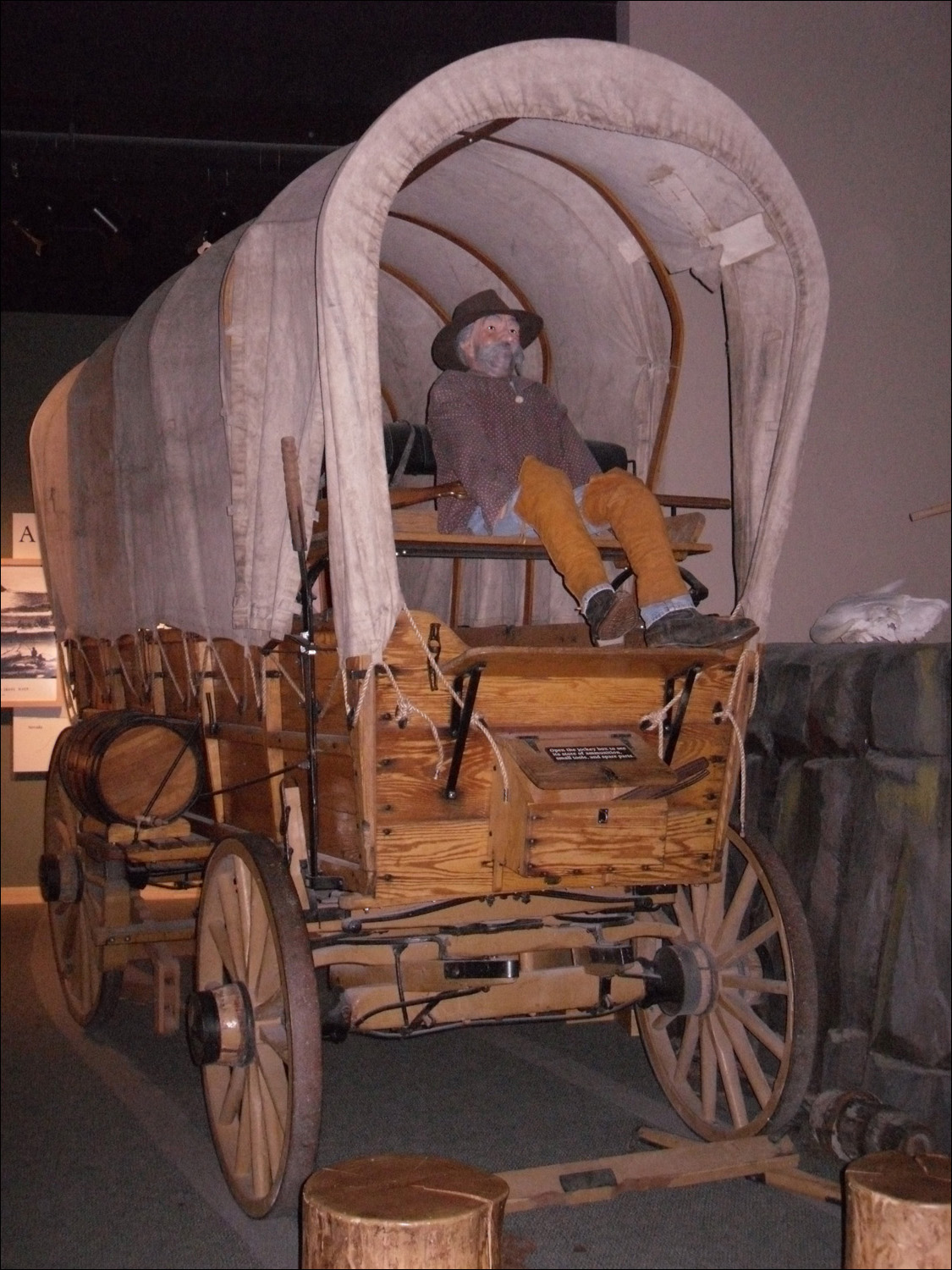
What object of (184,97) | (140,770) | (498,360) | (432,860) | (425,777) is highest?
(184,97)

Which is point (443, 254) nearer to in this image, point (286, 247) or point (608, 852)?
point (286, 247)

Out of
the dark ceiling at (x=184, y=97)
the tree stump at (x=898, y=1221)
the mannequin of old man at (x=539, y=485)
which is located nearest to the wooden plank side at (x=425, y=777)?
the mannequin of old man at (x=539, y=485)

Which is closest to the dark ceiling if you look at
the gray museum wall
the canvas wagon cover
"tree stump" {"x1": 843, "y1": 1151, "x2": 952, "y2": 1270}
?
the gray museum wall

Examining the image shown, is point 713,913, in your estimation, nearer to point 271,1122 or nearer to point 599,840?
point 599,840

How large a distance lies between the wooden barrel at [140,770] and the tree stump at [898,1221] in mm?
2678

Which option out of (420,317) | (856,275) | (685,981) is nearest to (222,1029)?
(685,981)

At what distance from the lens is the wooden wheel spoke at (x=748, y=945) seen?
3371mm

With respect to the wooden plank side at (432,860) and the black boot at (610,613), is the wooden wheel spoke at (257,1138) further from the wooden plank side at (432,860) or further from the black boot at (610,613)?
the black boot at (610,613)

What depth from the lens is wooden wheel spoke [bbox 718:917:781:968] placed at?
133 inches

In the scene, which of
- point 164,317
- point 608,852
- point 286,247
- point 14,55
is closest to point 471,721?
point 608,852

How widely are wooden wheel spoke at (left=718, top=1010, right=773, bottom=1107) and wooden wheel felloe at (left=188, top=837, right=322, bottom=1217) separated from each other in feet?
4.20

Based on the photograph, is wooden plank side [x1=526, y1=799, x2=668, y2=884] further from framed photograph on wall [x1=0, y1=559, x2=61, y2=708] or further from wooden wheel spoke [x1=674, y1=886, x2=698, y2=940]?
framed photograph on wall [x1=0, y1=559, x2=61, y2=708]

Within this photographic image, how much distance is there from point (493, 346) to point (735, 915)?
1900 millimetres

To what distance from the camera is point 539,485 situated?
10.6 feet
